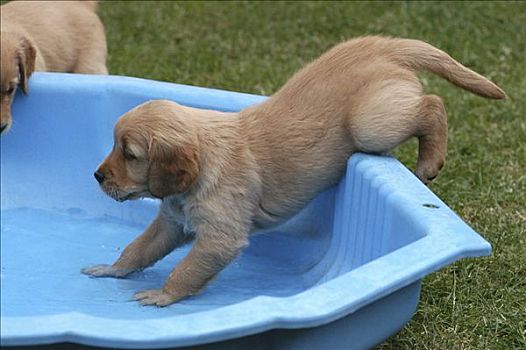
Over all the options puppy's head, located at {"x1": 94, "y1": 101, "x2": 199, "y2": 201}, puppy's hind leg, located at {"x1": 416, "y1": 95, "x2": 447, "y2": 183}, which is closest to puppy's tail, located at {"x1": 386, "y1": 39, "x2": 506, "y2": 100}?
puppy's hind leg, located at {"x1": 416, "y1": 95, "x2": 447, "y2": 183}

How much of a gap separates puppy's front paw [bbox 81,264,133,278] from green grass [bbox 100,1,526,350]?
1.07m

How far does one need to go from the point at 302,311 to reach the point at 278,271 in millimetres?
1595

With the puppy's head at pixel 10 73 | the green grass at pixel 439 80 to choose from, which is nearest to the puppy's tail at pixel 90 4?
the green grass at pixel 439 80

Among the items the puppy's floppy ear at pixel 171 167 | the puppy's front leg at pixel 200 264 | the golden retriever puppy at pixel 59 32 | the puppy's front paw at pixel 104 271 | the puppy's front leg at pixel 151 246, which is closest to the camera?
the puppy's floppy ear at pixel 171 167

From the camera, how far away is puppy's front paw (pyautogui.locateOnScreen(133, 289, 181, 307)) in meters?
3.68

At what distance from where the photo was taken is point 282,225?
4289 millimetres

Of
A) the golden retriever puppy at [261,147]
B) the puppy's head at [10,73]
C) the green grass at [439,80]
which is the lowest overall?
the green grass at [439,80]

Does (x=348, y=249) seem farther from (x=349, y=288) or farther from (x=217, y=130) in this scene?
(x=349, y=288)

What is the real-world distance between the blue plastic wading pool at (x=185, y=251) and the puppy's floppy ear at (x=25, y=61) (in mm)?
51

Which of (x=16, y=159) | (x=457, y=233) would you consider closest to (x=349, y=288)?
(x=457, y=233)

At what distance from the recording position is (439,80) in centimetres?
675

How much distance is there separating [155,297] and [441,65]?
1374mm

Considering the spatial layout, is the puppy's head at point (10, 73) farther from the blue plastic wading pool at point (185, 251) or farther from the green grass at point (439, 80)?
the green grass at point (439, 80)

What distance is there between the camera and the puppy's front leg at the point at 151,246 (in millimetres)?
3910
